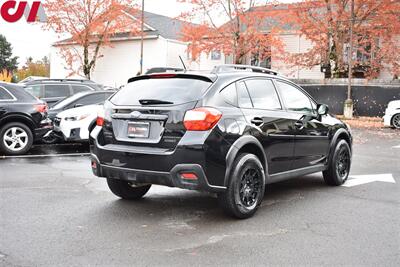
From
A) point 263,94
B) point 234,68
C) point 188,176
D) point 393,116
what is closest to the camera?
point 188,176

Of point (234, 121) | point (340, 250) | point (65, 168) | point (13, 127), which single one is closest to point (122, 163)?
point (234, 121)

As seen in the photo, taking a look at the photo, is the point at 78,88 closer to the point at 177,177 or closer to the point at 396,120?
the point at 177,177

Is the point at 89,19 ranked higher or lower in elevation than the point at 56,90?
higher

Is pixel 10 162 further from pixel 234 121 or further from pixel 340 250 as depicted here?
pixel 340 250

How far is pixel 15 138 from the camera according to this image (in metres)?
10.8

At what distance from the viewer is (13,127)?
1072 cm

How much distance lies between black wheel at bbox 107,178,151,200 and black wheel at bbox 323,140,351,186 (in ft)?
9.57

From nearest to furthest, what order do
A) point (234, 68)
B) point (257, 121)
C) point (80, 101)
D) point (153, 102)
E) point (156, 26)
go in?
1. point (153, 102)
2. point (257, 121)
3. point (234, 68)
4. point (80, 101)
5. point (156, 26)

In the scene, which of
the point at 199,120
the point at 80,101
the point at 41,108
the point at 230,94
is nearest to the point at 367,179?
the point at 230,94

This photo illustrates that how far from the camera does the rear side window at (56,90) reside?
615 inches

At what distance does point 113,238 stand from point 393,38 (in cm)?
2607

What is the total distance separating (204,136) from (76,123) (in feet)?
22.3

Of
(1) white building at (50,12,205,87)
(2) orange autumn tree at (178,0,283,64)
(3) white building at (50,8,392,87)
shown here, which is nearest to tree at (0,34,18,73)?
(1) white building at (50,12,205,87)

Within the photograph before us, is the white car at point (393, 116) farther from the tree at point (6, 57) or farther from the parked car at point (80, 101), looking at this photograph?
the tree at point (6, 57)
